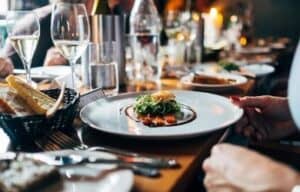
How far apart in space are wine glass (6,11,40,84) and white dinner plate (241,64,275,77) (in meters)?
0.94

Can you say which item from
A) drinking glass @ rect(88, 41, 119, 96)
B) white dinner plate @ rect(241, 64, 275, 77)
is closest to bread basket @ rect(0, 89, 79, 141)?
drinking glass @ rect(88, 41, 119, 96)

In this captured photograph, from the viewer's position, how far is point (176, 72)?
5.62 ft

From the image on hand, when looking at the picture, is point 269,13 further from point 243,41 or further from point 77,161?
point 77,161

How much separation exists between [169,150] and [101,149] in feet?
0.43

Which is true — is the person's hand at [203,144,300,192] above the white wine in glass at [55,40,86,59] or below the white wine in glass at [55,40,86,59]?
below

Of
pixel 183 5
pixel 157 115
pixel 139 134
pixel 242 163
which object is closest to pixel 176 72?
pixel 157 115

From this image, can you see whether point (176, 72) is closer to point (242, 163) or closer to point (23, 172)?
point (242, 163)

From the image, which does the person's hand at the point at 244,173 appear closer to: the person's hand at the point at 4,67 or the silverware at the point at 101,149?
the silverware at the point at 101,149

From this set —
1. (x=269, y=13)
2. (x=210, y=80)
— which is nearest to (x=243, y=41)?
(x=269, y=13)

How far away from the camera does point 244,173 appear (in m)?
0.67

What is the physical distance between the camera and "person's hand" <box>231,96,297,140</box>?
1.09m

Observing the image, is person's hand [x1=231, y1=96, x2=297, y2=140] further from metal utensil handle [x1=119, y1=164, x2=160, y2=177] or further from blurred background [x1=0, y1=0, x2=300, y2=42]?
blurred background [x1=0, y1=0, x2=300, y2=42]

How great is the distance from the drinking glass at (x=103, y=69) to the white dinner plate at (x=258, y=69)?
0.69 metres

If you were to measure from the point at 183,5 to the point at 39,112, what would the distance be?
3.52 metres
